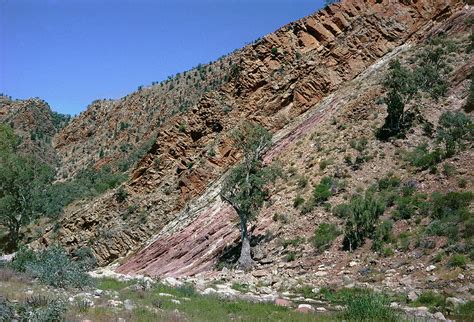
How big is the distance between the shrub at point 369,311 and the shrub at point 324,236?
841 centimetres

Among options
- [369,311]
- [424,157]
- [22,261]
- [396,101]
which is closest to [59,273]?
[22,261]

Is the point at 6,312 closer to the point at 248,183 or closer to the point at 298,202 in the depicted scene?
the point at 248,183

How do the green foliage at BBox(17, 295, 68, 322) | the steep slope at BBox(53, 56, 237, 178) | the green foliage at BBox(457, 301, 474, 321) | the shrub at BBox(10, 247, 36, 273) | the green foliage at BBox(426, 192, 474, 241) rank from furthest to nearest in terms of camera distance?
1. the steep slope at BBox(53, 56, 237, 178)
2. the green foliage at BBox(426, 192, 474, 241)
3. the shrub at BBox(10, 247, 36, 273)
4. the green foliage at BBox(457, 301, 474, 321)
5. the green foliage at BBox(17, 295, 68, 322)

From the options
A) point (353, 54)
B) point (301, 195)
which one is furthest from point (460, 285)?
point (353, 54)

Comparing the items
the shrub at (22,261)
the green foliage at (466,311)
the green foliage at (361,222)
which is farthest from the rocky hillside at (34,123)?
the green foliage at (466,311)

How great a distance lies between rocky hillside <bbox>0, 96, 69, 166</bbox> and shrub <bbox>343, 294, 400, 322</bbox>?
7619cm

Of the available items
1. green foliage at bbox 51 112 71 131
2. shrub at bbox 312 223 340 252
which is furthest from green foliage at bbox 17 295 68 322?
green foliage at bbox 51 112 71 131

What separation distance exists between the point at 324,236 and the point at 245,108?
20856 mm

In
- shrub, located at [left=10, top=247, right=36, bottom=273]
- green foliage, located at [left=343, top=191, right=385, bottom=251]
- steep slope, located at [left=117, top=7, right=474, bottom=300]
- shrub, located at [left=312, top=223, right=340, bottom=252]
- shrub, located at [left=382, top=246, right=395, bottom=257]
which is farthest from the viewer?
shrub, located at [left=312, top=223, right=340, bottom=252]

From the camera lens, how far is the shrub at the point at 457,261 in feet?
49.4

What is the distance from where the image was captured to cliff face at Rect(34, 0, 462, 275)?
36.0 m

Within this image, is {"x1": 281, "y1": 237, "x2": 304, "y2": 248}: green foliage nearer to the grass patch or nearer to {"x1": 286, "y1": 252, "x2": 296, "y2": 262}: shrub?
{"x1": 286, "y1": 252, "x2": 296, "y2": 262}: shrub

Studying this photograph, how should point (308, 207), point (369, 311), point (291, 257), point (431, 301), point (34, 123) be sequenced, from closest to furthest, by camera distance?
point (369, 311) → point (431, 301) → point (291, 257) → point (308, 207) → point (34, 123)

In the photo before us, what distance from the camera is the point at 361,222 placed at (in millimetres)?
19484
